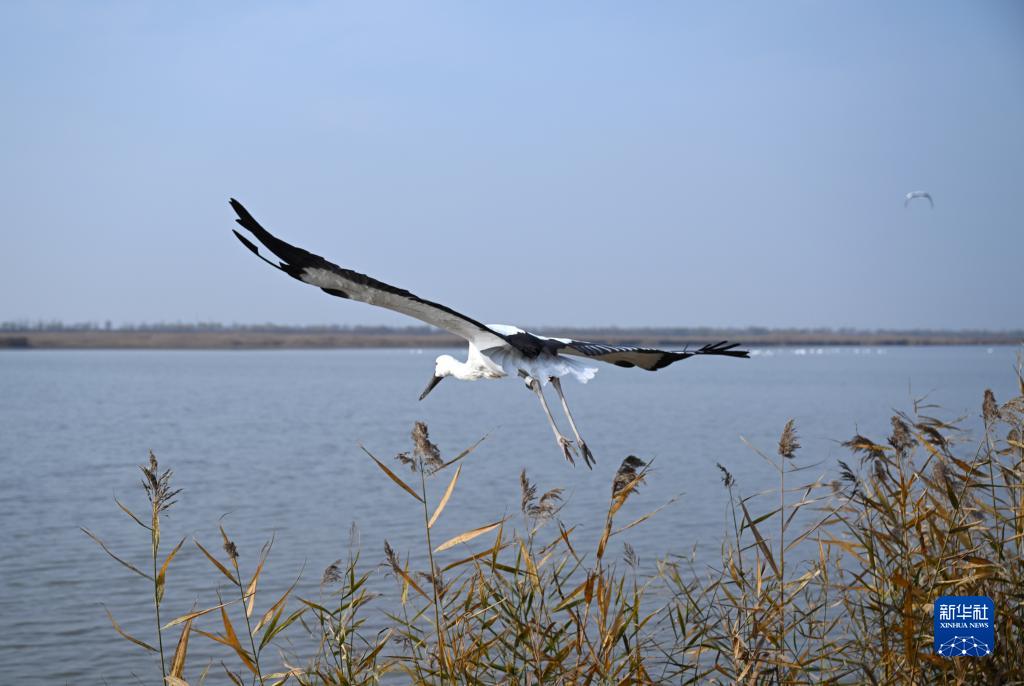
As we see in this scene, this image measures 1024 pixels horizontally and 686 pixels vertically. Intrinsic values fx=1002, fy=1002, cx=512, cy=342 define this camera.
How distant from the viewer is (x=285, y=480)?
19.3 meters

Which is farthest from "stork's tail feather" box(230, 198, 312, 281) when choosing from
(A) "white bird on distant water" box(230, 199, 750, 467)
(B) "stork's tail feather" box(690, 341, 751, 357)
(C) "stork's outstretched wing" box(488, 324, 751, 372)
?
(B) "stork's tail feather" box(690, 341, 751, 357)

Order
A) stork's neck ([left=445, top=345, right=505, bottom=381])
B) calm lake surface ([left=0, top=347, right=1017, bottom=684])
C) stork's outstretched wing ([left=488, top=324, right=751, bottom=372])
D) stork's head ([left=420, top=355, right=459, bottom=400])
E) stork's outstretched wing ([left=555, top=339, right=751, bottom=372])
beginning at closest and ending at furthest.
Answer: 1. stork's outstretched wing ([left=555, top=339, right=751, bottom=372])
2. stork's outstretched wing ([left=488, top=324, right=751, bottom=372])
3. stork's neck ([left=445, top=345, right=505, bottom=381])
4. stork's head ([left=420, top=355, right=459, bottom=400])
5. calm lake surface ([left=0, top=347, right=1017, bottom=684])

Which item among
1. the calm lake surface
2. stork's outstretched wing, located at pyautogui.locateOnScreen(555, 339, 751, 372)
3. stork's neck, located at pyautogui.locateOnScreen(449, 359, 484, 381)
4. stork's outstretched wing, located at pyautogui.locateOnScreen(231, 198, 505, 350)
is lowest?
the calm lake surface

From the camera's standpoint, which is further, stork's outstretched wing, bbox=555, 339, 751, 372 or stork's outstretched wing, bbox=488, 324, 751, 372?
stork's outstretched wing, bbox=488, 324, 751, 372

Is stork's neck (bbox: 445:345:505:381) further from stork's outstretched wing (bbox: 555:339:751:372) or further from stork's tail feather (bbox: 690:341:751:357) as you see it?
stork's tail feather (bbox: 690:341:751:357)

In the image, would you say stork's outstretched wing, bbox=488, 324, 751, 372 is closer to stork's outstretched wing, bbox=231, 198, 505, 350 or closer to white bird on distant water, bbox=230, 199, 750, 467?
white bird on distant water, bbox=230, 199, 750, 467

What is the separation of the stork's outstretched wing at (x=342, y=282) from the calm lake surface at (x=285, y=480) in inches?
32.1

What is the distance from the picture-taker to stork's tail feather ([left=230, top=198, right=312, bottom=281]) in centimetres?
478

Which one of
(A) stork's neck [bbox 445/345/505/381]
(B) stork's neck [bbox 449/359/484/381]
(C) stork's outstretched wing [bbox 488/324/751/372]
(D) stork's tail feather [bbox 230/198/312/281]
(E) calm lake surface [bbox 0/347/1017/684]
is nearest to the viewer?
(D) stork's tail feather [bbox 230/198/312/281]

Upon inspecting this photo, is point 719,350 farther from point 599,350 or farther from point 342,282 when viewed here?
point 342,282

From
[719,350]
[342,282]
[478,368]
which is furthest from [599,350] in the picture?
[342,282]

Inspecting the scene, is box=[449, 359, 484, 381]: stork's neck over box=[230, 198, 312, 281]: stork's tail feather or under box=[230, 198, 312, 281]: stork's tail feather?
under

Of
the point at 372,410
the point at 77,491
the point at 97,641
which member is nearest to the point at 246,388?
the point at 372,410

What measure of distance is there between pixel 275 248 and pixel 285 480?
14834 mm
